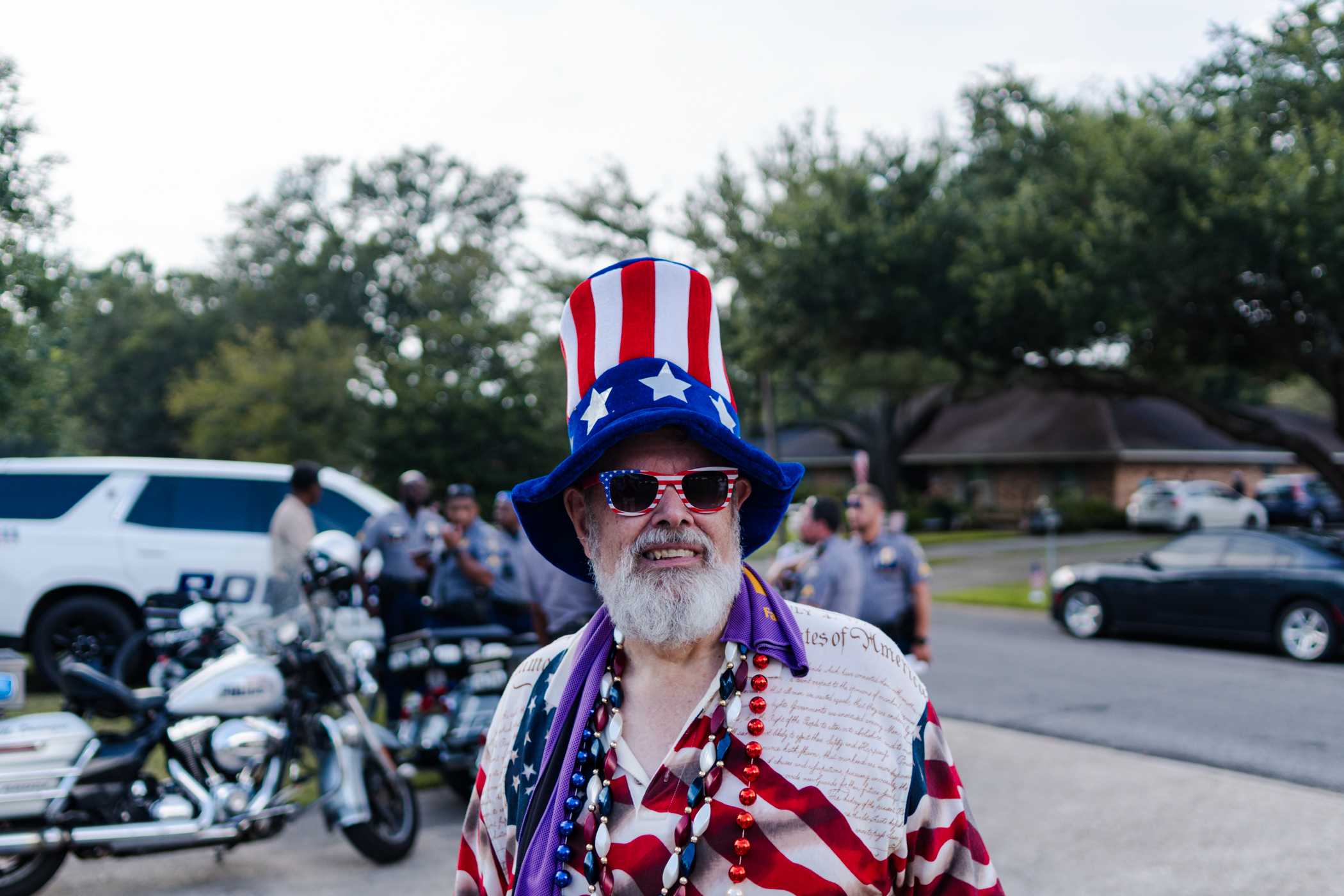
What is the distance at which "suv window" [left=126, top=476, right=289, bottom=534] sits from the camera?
1077 centimetres

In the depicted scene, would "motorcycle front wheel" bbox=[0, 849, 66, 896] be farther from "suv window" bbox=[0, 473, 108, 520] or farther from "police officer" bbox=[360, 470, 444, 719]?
"suv window" bbox=[0, 473, 108, 520]

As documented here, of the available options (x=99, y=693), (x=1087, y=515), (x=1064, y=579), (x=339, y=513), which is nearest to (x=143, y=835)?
(x=99, y=693)

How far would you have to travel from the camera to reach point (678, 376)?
6.27 feet

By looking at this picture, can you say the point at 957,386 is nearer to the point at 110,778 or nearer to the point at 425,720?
the point at 425,720

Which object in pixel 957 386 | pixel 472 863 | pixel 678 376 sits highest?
pixel 957 386

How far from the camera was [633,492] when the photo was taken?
1.96m

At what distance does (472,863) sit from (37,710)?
909cm

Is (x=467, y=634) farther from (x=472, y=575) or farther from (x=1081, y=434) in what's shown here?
(x=1081, y=434)

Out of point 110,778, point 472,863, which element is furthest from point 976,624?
point 472,863

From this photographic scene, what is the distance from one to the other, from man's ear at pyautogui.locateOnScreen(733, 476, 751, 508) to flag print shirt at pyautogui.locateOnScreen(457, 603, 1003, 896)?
0.30 metres

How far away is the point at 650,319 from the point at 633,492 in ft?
0.99

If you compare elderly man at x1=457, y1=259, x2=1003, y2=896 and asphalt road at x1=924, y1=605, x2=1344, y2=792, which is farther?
asphalt road at x1=924, y1=605, x2=1344, y2=792

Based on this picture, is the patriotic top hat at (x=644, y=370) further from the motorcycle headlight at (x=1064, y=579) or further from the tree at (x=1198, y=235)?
the tree at (x=1198, y=235)

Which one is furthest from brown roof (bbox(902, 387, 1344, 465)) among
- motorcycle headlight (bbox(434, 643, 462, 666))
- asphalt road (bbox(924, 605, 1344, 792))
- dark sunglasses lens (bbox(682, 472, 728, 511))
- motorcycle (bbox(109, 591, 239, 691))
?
dark sunglasses lens (bbox(682, 472, 728, 511))
